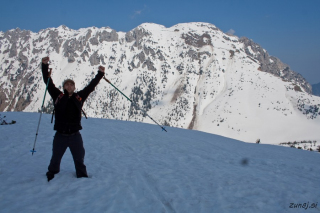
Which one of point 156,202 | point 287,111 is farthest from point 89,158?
point 287,111

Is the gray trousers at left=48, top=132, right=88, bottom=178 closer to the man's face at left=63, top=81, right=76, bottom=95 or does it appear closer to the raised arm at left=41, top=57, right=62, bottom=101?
the raised arm at left=41, top=57, right=62, bottom=101

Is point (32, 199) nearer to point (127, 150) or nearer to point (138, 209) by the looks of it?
point (138, 209)

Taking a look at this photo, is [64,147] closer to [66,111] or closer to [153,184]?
[66,111]

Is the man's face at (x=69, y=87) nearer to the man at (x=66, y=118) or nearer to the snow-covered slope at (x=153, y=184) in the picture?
the man at (x=66, y=118)

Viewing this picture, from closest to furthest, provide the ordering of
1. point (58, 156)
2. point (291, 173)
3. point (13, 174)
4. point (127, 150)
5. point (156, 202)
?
point (156, 202)
point (58, 156)
point (13, 174)
point (291, 173)
point (127, 150)

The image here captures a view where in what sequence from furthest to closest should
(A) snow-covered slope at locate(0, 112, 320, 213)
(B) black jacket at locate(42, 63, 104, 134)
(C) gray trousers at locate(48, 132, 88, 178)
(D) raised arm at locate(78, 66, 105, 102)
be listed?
(D) raised arm at locate(78, 66, 105, 102)
(C) gray trousers at locate(48, 132, 88, 178)
(B) black jacket at locate(42, 63, 104, 134)
(A) snow-covered slope at locate(0, 112, 320, 213)

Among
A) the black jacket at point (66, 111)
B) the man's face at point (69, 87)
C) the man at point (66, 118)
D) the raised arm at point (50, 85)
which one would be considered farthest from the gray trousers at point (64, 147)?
the man's face at point (69, 87)

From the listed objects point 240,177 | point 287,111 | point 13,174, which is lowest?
point 13,174

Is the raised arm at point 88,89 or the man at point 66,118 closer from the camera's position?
the man at point 66,118

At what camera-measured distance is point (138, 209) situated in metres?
5.40

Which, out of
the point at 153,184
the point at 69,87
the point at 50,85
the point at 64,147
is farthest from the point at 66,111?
the point at 153,184

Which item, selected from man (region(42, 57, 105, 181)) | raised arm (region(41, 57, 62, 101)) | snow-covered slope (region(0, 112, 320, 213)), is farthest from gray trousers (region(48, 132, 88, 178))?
raised arm (region(41, 57, 62, 101))

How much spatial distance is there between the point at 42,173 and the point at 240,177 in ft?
24.0

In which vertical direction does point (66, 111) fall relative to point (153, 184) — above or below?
above
